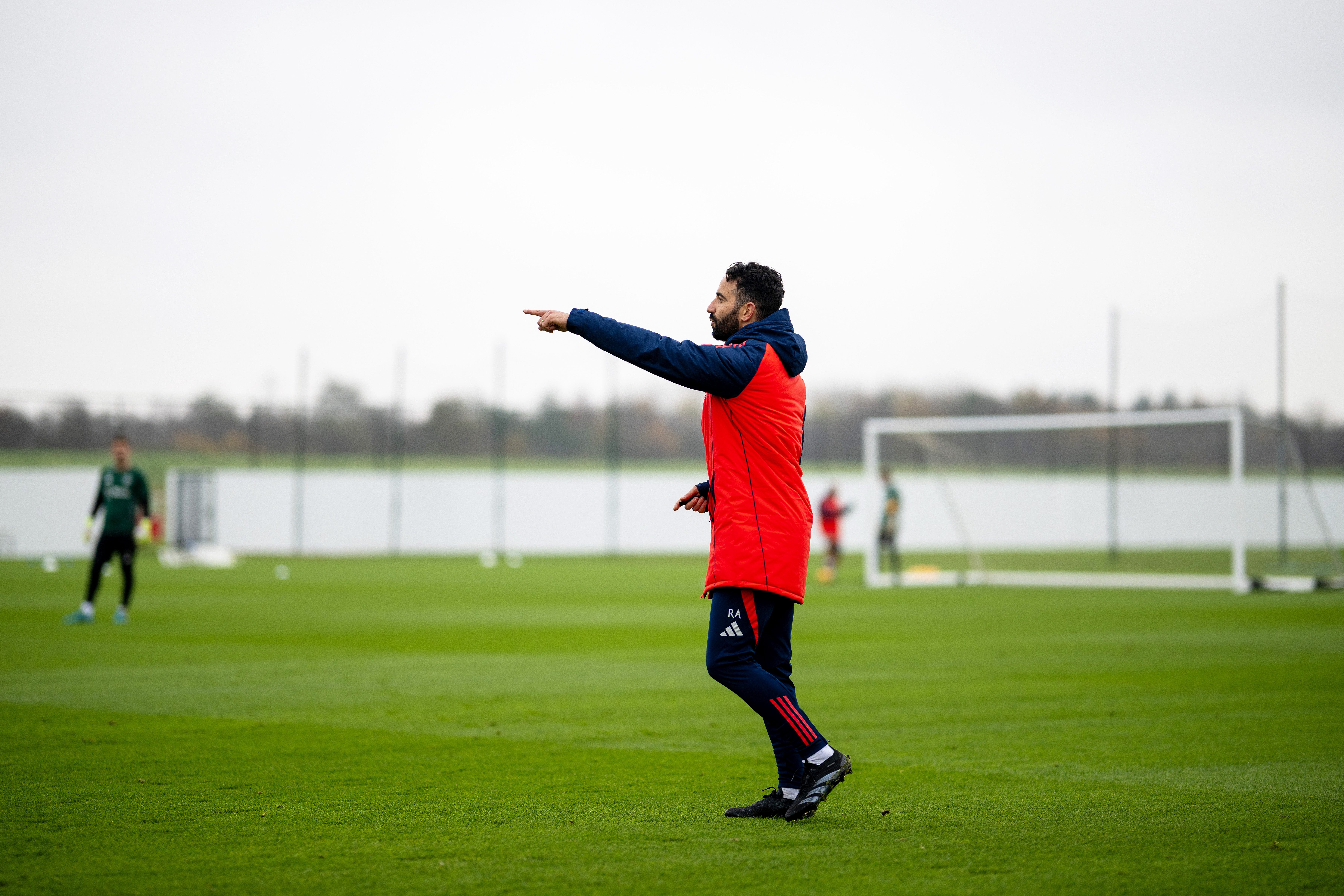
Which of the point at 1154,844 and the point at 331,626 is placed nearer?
the point at 1154,844

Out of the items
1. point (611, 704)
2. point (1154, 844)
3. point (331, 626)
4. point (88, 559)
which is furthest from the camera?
point (88, 559)

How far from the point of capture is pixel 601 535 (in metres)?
41.5

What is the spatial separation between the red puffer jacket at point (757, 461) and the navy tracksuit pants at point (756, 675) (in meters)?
0.09

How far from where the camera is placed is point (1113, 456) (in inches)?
1211

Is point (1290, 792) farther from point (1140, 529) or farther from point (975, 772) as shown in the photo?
point (1140, 529)

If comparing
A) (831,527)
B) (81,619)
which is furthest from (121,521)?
(831,527)

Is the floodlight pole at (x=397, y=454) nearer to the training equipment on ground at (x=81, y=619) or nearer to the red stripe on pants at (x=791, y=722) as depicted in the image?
the training equipment on ground at (x=81, y=619)

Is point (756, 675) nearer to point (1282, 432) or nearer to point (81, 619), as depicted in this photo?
point (81, 619)

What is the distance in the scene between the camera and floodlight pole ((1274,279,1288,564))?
26125 millimetres

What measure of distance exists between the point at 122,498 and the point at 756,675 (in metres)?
12.1

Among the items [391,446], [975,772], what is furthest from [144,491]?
[391,446]

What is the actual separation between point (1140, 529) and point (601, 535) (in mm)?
17287

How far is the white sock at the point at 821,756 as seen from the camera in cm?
515

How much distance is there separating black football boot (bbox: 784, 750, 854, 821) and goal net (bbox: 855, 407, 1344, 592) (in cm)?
1820
